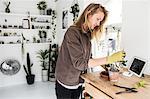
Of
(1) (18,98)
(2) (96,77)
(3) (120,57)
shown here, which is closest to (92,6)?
(3) (120,57)

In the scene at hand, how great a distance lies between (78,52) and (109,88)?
0.37 meters

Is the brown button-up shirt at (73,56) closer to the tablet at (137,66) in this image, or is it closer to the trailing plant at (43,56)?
the tablet at (137,66)

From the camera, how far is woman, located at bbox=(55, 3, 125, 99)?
4.96ft

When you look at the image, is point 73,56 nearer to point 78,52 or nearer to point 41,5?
point 78,52

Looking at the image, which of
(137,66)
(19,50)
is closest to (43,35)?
(19,50)

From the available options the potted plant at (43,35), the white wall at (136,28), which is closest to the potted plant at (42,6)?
the potted plant at (43,35)

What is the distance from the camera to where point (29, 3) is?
13.7ft

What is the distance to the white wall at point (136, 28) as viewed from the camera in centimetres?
189

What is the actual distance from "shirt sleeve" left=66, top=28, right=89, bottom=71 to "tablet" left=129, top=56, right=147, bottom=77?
60 cm

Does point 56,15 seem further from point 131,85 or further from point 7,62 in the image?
point 131,85

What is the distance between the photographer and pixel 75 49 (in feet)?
4.90

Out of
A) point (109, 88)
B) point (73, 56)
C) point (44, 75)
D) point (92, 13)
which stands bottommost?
point (44, 75)

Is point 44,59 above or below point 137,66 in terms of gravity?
below

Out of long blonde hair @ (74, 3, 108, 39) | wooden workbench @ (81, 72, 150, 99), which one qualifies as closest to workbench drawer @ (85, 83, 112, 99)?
wooden workbench @ (81, 72, 150, 99)
